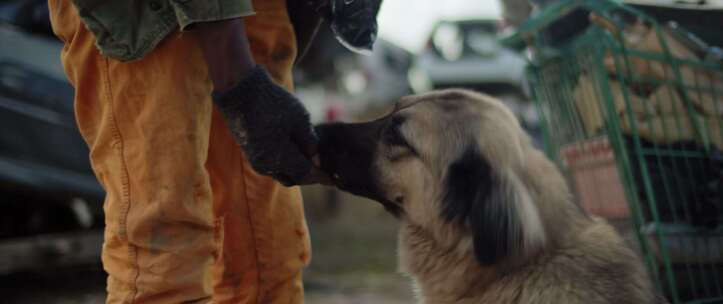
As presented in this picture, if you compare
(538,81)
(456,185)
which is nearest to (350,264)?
(538,81)

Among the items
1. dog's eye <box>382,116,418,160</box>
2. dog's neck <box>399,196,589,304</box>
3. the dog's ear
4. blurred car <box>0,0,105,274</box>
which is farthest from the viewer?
blurred car <box>0,0,105,274</box>

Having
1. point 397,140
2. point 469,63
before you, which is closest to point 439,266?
point 397,140

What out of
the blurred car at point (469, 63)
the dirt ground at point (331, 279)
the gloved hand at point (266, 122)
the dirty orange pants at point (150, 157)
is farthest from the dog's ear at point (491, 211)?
the blurred car at point (469, 63)

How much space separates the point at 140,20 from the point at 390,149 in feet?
2.83

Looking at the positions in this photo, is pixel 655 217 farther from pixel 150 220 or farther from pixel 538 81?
pixel 150 220

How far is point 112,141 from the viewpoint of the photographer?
172 centimetres

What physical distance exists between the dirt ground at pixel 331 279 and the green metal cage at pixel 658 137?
64.4 inches

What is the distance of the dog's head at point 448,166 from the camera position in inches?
72.9

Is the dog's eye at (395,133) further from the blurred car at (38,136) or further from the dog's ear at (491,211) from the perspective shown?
the blurred car at (38,136)

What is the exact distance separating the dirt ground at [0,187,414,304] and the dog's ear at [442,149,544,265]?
82.2 inches

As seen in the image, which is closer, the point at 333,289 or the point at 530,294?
the point at 530,294

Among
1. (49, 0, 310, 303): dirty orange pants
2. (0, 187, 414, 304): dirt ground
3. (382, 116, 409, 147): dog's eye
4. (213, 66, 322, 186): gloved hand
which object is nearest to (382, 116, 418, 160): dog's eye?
(382, 116, 409, 147): dog's eye

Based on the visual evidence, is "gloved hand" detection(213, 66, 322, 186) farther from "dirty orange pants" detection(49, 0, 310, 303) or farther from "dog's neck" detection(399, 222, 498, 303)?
"dog's neck" detection(399, 222, 498, 303)

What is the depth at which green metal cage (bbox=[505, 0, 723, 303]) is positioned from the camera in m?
2.62
